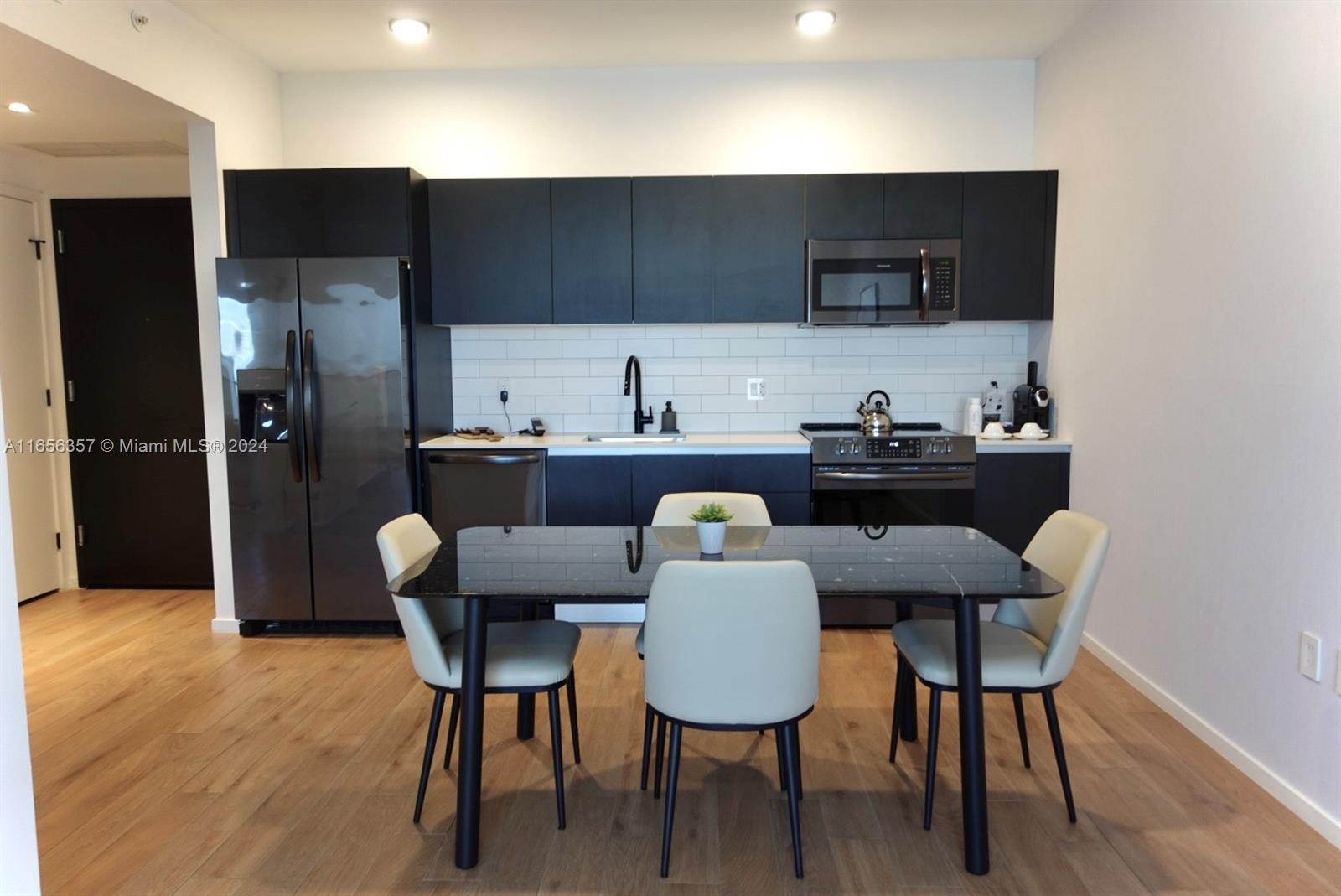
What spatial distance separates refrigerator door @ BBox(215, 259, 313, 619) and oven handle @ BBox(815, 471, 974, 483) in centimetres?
245

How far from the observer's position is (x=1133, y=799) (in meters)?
2.46

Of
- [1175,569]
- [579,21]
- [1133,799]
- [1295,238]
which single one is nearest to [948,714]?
[1133,799]

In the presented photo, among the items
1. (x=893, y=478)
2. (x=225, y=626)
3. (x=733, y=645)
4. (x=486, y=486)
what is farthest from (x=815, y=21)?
(x=225, y=626)

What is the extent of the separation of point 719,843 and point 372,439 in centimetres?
247

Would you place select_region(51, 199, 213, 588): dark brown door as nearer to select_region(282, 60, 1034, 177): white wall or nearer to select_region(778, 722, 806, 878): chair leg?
select_region(282, 60, 1034, 177): white wall

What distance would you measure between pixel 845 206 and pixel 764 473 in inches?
53.6

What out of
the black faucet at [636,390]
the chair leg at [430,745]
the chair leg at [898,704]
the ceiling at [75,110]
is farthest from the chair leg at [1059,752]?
the ceiling at [75,110]

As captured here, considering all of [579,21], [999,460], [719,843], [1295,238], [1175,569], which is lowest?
[719,843]

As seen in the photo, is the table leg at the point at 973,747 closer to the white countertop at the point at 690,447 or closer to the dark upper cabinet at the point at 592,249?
the white countertop at the point at 690,447

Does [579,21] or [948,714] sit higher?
[579,21]

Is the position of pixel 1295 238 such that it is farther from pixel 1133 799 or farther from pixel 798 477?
pixel 798 477

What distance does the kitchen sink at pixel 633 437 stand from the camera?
13.8 ft

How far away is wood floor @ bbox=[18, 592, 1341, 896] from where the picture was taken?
6.95 feet

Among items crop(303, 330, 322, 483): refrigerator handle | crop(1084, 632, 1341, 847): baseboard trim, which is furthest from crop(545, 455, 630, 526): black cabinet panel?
crop(1084, 632, 1341, 847): baseboard trim
